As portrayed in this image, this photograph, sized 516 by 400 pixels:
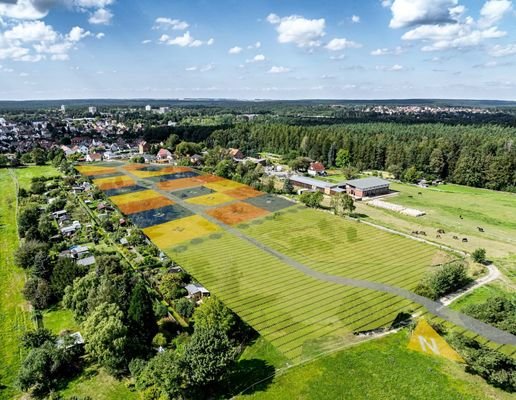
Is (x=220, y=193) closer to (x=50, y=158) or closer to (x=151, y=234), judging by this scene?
(x=151, y=234)

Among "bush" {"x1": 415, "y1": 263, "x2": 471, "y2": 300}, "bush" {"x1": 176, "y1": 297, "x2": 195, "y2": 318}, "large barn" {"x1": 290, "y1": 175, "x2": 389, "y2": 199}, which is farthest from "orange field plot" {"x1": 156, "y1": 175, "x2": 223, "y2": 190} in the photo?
"bush" {"x1": 415, "y1": 263, "x2": 471, "y2": 300}

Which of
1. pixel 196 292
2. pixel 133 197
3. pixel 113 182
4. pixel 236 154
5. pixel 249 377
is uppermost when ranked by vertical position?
pixel 236 154

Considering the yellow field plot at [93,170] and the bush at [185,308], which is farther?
the yellow field plot at [93,170]
